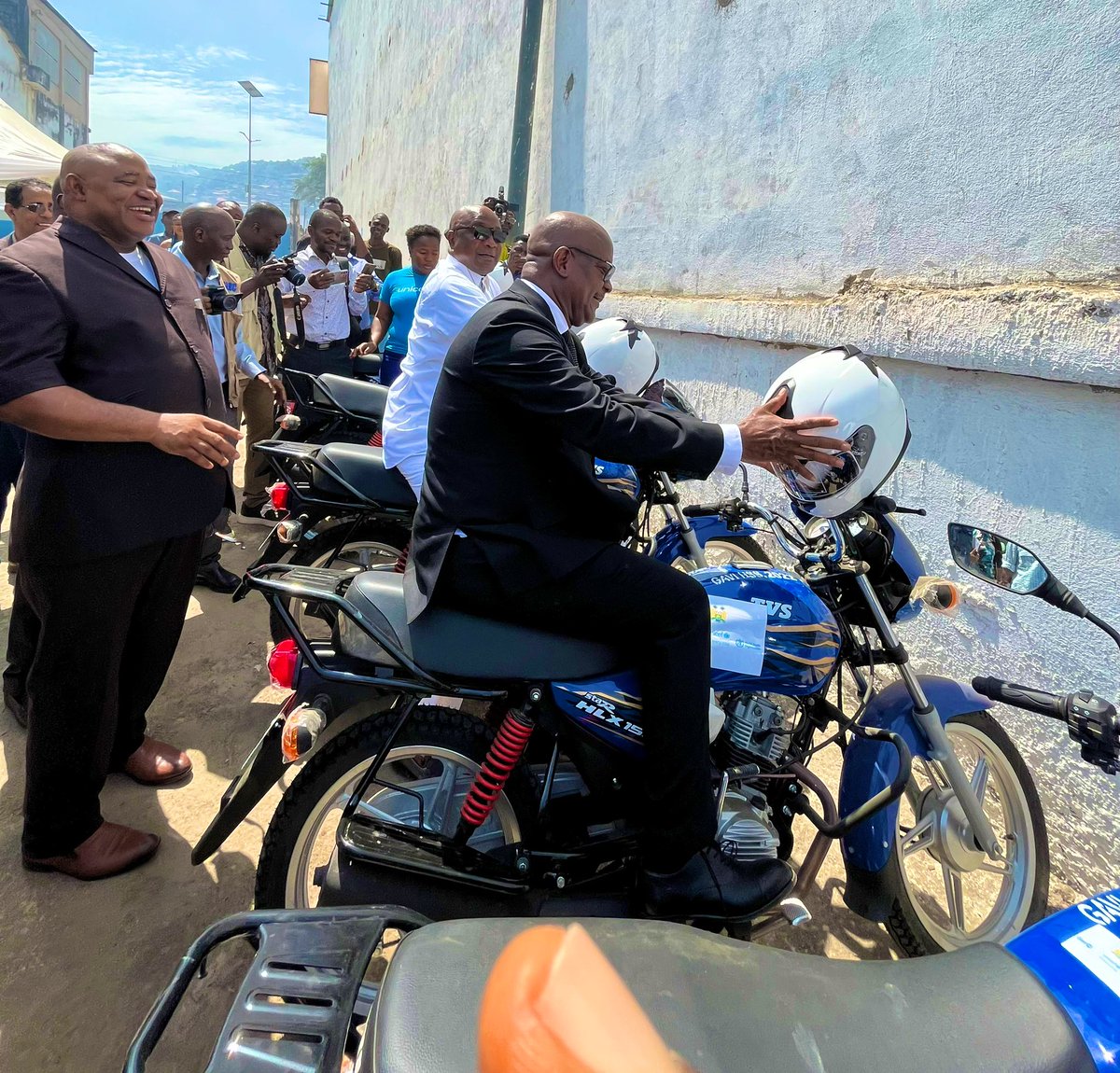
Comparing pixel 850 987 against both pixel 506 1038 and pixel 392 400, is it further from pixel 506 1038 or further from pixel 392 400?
pixel 392 400

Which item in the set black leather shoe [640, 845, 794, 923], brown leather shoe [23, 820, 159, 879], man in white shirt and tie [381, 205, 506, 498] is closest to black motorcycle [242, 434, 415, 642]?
man in white shirt and tie [381, 205, 506, 498]

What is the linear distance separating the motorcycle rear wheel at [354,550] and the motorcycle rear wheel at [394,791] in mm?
1689

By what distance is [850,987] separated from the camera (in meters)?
0.89

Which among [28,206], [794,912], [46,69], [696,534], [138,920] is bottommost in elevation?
[138,920]

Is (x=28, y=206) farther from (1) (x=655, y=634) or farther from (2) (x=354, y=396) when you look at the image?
(1) (x=655, y=634)

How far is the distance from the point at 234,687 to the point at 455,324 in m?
1.90

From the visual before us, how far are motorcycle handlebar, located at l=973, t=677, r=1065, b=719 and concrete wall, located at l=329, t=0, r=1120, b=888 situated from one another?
1.27 meters

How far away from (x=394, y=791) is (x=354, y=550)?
191cm

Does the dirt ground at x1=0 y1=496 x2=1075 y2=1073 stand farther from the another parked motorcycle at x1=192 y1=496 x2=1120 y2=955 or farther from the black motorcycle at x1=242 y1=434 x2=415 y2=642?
the black motorcycle at x1=242 y1=434 x2=415 y2=642

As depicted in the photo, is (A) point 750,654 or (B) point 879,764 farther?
(B) point 879,764

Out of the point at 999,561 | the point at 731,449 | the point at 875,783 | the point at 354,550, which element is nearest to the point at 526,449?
the point at 731,449

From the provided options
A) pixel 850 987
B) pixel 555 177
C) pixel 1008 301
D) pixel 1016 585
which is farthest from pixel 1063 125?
pixel 555 177

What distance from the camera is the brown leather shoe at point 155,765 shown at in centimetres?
289

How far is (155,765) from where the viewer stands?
2.91m
